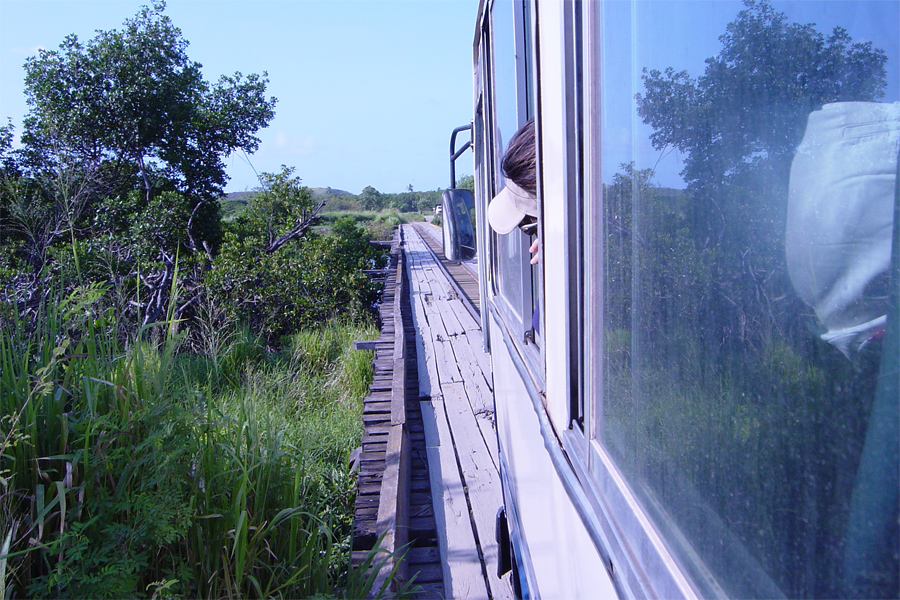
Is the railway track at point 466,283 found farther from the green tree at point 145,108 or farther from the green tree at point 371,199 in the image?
the green tree at point 371,199

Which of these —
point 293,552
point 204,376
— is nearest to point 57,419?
point 293,552

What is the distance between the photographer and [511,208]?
209cm

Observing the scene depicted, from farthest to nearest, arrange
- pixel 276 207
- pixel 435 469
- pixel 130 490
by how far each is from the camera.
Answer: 1. pixel 276 207
2. pixel 435 469
3. pixel 130 490

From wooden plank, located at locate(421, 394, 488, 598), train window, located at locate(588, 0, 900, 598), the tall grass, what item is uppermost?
train window, located at locate(588, 0, 900, 598)

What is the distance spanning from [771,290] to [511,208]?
4.95 ft

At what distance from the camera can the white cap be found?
2031mm

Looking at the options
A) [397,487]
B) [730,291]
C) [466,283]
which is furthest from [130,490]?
[466,283]

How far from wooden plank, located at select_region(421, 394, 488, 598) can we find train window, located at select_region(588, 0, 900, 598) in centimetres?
218

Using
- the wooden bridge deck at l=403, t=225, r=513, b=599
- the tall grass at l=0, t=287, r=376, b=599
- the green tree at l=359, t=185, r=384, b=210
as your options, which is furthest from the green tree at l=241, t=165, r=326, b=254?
the green tree at l=359, t=185, r=384, b=210

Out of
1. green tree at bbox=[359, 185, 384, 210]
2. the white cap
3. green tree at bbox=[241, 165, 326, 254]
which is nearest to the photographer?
the white cap

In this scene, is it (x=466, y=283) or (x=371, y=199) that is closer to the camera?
(x=466, y=283)

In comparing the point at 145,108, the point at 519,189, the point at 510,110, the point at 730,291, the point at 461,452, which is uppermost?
the point at 145,108

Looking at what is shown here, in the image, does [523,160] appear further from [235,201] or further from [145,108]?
[235,201]

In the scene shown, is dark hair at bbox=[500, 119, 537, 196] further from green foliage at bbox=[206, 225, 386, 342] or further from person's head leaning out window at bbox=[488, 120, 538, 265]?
green foliage at bbox=[206, 225, 386, 342]
